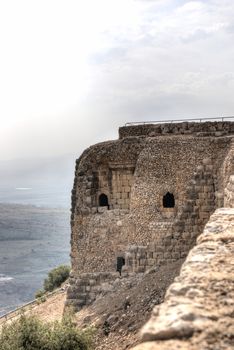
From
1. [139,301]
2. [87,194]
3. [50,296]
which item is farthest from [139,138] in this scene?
[50,296]

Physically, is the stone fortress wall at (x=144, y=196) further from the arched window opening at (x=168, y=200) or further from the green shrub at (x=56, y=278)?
the green shrub at (x=56, y=278)

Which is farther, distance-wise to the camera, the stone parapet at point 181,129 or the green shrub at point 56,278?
the green shrub at point 56,278

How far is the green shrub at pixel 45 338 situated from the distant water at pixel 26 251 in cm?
4469

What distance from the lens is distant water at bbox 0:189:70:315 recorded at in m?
85.3

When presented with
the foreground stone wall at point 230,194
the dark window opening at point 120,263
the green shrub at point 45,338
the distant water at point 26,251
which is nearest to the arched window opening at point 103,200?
the dark window opening at point 120,263

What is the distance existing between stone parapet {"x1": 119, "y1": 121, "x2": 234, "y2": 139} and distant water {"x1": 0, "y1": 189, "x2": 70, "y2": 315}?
41.5 meters

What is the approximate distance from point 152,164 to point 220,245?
11.0 meters

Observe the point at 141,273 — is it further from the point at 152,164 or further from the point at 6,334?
the point at 6,334

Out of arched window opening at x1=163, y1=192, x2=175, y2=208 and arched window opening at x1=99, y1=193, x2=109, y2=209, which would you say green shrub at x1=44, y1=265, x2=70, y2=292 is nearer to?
arched window opening at x1=99, y1=193, x2=109, y2=209

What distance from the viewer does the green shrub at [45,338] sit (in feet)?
44.7

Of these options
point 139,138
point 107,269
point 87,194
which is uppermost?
point 139,138

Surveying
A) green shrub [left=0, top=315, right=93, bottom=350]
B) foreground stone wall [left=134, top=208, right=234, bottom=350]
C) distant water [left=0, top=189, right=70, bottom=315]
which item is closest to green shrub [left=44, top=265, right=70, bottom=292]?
green shrub [left=0, top=315, right=93, bottom=350]

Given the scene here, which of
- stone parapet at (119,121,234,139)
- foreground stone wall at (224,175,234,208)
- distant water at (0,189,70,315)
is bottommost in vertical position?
distant water at (0,189,70,315)

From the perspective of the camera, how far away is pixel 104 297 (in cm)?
1841
